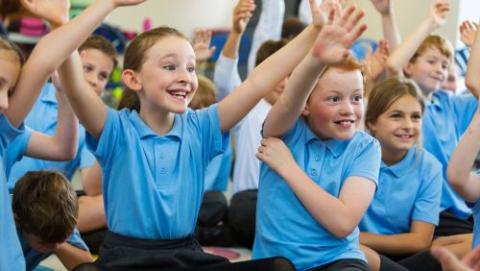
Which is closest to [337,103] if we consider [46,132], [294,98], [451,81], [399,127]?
[294,98]

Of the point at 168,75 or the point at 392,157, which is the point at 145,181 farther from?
the point at 392,157

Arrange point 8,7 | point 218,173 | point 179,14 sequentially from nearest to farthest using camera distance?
point 218,173, point 8,7, point 179,14

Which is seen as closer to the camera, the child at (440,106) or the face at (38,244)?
the face at (38,244)

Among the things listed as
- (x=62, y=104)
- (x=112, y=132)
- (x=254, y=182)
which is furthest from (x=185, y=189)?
(x=254, y=182)

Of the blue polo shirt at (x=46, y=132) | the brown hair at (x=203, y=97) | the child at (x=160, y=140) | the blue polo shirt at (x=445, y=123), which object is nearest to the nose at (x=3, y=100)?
the child at (x=160, y=140)

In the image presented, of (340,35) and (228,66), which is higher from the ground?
Answer: (340,35)

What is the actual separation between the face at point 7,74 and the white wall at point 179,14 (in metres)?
3.59

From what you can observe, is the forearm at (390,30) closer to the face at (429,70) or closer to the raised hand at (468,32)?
the face at (429,70)

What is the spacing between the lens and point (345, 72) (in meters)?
1.85

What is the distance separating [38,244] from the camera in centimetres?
192

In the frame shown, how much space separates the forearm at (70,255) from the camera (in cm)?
209

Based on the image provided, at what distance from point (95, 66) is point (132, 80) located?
79cm

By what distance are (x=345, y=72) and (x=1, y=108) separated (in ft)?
2.52

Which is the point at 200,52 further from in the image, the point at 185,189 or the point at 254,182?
the point at 185,189
